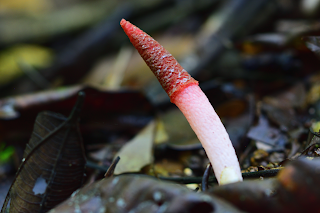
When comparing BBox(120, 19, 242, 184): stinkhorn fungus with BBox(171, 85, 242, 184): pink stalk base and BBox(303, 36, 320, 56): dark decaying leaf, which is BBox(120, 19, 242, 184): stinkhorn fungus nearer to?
BBox(171, 85, 242, 184): pink stalk base

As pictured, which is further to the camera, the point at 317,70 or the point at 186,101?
the point at 317,70

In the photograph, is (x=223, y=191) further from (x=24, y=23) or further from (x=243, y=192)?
(x=24, y=23)

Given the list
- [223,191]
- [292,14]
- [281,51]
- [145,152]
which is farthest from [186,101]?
[292,14]

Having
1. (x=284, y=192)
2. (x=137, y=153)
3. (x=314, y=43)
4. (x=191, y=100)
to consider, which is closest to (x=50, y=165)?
(x=137, y=153)

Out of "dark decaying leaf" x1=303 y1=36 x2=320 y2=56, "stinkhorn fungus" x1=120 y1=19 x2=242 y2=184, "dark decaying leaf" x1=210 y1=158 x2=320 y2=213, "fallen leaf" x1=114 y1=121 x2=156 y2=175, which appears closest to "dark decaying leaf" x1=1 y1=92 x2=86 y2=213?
"fallen leaf" x1=114 y1=121 x2=156 y2=175

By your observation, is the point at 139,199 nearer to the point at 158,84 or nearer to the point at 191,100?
A: the point at 191,100

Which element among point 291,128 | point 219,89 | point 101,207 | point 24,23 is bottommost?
point 291,128
